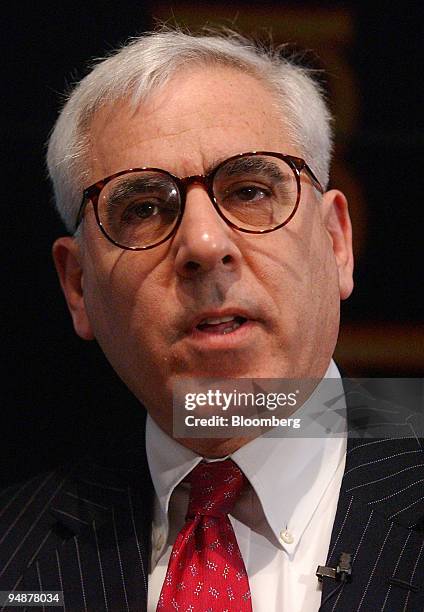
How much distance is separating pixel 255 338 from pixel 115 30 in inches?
28.8

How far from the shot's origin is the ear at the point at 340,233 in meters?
1.43

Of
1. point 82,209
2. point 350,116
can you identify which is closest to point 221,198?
point 82,209

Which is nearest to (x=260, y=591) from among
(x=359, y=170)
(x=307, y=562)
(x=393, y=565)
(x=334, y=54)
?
(x=307, y=562)

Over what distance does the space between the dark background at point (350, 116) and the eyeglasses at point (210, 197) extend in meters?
0.36

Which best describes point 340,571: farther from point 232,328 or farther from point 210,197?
point 210,197

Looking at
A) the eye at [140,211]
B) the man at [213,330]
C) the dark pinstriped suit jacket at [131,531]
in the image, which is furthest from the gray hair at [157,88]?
the dark pinstriped suit jacket at [131,531]

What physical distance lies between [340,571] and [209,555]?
18 cm

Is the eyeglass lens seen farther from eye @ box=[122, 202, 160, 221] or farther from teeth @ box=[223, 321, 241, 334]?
teeth @ box=[223, 321, 241, 334]

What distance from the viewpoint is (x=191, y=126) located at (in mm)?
1293

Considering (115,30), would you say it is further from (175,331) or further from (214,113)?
(175,331)

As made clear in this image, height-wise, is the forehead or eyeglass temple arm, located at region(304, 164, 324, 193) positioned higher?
the forehead

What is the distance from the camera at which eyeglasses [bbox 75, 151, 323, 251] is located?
4.14ft

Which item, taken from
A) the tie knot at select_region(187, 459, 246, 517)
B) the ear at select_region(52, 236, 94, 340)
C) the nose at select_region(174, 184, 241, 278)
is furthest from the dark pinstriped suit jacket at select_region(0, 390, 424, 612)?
the nose at select_region(174, 184, 241, 278)

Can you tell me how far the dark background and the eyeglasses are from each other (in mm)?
362
